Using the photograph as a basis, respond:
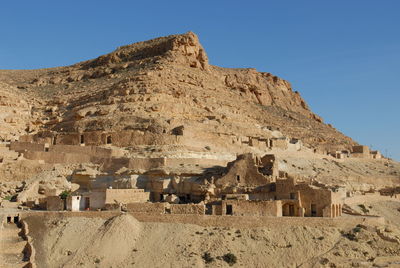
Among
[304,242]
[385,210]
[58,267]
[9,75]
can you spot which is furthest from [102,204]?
[9,75]

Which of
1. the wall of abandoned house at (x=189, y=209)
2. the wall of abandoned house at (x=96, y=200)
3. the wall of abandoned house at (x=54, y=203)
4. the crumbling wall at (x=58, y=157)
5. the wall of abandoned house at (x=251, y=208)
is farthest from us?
the crumbling wall at (x=58, y=157)

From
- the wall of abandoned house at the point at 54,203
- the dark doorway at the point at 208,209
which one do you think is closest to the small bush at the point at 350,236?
the dark doorway at the point at 208,209

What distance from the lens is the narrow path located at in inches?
1008

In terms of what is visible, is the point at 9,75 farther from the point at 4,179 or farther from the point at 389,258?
the point at 389,258

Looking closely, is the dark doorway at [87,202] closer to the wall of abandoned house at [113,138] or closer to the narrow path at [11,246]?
the narrow path at [11,246]

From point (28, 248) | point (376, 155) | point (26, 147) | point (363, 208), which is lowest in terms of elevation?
point (28, 248)

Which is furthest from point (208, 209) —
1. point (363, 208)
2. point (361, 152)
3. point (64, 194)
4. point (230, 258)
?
point (361, 152)

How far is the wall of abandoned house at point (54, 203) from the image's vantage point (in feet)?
105

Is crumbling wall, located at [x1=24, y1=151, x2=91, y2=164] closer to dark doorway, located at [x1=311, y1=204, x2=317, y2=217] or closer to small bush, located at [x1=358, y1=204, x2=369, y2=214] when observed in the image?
dark doorway, located at [x1=311, y1=204, x2=317, y2=217]

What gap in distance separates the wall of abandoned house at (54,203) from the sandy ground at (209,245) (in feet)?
13.3

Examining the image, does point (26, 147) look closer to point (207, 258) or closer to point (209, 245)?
point (209, 245)

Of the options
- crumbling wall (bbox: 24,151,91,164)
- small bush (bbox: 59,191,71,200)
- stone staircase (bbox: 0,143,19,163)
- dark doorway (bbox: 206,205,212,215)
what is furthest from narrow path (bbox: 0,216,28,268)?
stone staircase (bbox: 0,143,19,163)

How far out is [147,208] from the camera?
28453 millimetres

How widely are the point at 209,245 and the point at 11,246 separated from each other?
10052mm
